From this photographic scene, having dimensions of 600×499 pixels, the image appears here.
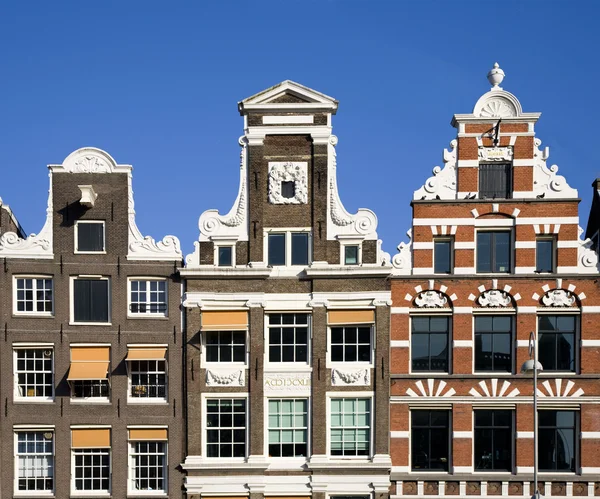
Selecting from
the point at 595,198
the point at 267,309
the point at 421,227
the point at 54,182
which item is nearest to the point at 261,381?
the point at 267,309

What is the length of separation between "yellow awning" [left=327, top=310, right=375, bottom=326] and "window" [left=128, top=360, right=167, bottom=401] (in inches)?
248

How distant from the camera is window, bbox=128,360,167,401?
1264 inches

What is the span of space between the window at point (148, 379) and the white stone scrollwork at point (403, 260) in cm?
909

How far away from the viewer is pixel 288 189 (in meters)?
32.7

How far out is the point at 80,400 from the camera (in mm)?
31906

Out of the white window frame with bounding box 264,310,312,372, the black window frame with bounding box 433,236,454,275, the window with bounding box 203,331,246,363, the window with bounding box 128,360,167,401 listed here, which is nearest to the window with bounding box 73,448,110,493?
the window with bounding box 128,360,167,401

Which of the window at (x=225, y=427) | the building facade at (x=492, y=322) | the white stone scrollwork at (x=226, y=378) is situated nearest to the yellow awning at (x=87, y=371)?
the white stone scrollwork at (x=226, y=378)

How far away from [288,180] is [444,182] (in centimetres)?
569

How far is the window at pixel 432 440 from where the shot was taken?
3194 cm

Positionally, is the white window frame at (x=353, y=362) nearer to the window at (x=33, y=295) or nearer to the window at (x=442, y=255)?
the window at (x=442, y=255)

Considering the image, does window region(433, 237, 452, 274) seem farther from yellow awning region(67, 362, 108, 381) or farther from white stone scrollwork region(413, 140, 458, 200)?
yellow awning region(67, 362, 108, 381)

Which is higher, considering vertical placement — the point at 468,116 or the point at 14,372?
the point at 468,116

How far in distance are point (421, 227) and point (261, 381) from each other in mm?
8022

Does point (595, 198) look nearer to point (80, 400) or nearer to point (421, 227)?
point (421, 227)
